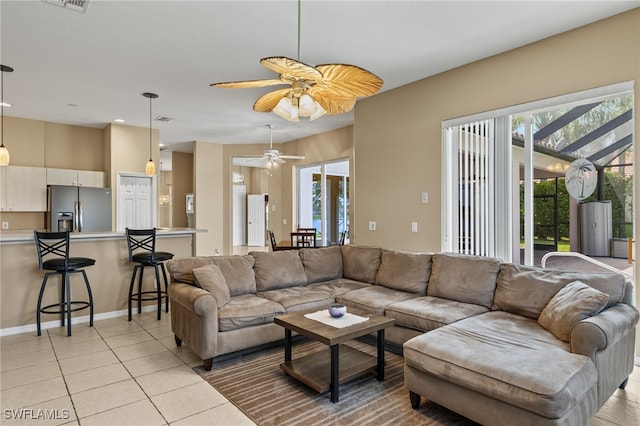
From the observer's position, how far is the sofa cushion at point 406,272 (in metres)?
3.71

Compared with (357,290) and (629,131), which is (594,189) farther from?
(357,290)

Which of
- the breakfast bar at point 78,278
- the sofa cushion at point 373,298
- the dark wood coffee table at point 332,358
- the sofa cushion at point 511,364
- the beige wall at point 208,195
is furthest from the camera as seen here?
the beige wall at point 208,195

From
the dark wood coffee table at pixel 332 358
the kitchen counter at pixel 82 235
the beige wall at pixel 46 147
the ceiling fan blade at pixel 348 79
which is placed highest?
the beige wall at pixel 46 147

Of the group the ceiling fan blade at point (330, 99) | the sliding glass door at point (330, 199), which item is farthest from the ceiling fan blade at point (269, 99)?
the sliding glass door at point (330, 199)

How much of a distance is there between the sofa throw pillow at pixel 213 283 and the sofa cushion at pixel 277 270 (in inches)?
21.8

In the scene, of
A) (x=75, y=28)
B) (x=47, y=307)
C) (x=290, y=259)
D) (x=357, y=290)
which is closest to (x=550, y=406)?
(x=357, y=290)

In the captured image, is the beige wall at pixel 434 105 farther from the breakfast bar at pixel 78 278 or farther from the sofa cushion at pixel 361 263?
the breakfast bar at pixel 78 278

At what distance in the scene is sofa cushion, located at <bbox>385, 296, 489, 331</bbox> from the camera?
9.57 feet

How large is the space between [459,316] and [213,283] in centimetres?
212

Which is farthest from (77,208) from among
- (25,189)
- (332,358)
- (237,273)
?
(332,358)

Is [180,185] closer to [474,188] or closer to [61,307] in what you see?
[61,307]

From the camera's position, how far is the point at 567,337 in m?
2.29

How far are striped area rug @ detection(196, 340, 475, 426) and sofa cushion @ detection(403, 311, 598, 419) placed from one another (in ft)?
1.12

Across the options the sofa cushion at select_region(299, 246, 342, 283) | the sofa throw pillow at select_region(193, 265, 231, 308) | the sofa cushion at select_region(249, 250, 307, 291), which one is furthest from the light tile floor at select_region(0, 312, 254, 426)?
the sofa cushion at select_region(299, 246, 342, 283)
